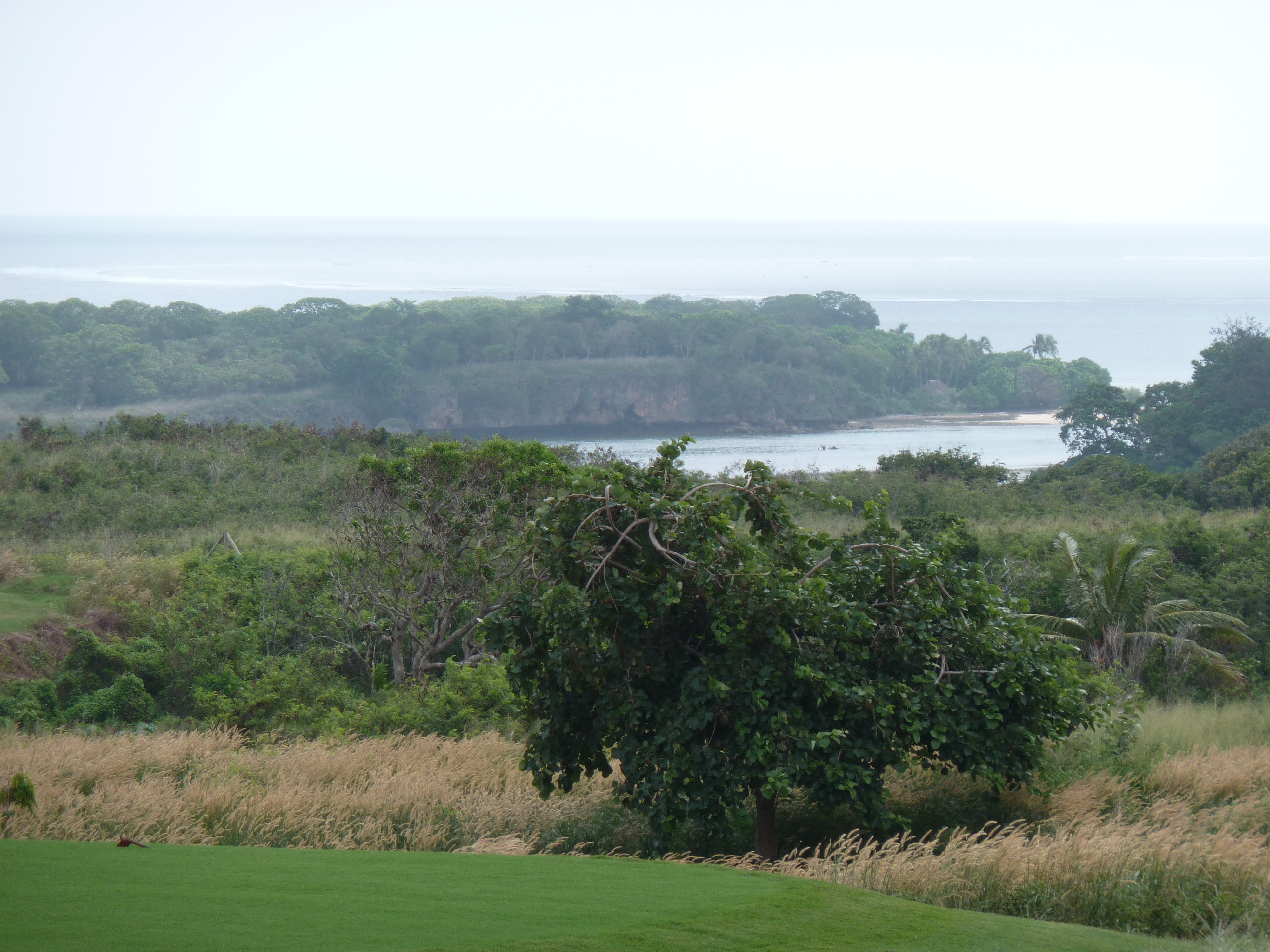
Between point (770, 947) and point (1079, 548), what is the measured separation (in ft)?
54.9

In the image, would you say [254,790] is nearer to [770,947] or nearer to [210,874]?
[210,874]

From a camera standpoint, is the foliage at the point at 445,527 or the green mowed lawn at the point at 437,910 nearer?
the green mowed lawn at the point at 437,910

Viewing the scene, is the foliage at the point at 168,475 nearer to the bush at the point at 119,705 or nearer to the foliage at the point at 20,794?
the bush at the point at 119,705

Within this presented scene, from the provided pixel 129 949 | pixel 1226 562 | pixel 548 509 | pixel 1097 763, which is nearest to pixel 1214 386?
pixel 1226 562

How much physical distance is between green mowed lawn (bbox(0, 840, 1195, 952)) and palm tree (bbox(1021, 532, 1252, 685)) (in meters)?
11.3

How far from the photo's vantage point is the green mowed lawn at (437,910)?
13.3ft

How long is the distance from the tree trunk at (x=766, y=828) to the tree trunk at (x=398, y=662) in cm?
721

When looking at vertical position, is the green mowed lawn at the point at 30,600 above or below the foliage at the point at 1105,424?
below

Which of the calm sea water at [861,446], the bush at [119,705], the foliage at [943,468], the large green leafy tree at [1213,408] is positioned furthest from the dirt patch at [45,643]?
the large green leafy tree at [1213,408]

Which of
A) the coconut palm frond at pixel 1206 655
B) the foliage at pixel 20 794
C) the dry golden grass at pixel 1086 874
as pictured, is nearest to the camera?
the dry golden grass at pixel 1086 874

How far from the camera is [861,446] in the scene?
72812 millimetres

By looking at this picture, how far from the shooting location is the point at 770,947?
4.38 metres

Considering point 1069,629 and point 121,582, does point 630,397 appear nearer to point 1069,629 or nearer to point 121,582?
point 121,582

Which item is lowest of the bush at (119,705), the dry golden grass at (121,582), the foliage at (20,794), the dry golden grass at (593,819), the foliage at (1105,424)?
the bush at (119,705)
